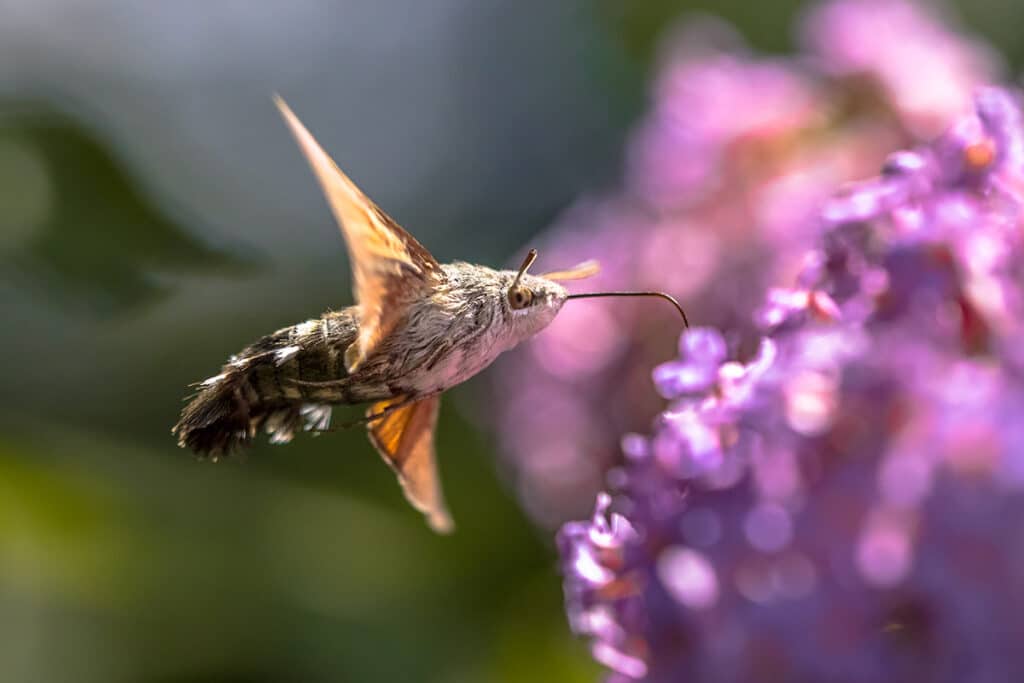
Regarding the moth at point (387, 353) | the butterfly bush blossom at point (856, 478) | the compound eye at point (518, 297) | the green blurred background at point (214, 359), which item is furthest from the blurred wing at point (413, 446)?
the green blurred background at point (214, 359)

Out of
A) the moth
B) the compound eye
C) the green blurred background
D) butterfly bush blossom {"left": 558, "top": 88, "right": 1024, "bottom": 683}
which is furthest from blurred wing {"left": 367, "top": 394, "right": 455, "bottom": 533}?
the green blurred background

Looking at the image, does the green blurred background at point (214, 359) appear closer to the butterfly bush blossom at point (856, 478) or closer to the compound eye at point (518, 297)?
the compound eye at point (518, 297)

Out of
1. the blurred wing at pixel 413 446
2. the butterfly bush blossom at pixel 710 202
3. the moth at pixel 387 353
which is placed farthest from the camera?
the butterfly bush blossom at pixel 710 202

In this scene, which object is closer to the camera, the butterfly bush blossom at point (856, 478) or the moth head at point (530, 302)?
the butterfly bush blossom at point (856, 478)

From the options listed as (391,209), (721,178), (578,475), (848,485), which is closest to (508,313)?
(848,485)

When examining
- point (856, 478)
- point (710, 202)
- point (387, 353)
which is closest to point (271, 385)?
point (387, 353)

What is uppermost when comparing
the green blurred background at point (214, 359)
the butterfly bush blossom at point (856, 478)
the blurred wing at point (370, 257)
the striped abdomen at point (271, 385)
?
the blurred wing at point (370, 257)
